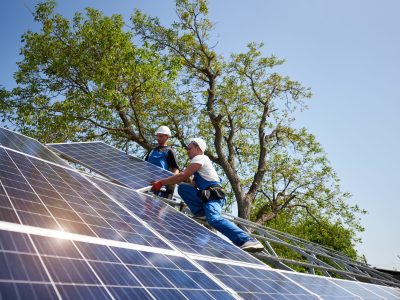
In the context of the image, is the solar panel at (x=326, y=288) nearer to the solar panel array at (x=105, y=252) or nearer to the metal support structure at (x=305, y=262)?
the solar panel array at (x=105, y=252)

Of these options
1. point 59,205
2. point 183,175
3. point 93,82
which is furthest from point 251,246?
point 93,82

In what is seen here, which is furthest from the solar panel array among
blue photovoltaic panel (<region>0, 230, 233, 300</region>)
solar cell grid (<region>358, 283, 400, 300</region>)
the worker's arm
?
the worker's arm

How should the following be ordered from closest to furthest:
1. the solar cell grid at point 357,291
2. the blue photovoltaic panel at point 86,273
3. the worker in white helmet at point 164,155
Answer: the blue photovoltaic panel at point 86,273 < the solar cell grid at point 357,291 < the worker in white helmet at point 164,155

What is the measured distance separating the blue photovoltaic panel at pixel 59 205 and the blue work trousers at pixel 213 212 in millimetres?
1946

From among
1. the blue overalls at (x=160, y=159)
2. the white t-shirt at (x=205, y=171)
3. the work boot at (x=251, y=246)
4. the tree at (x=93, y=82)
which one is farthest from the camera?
the tree at (x=93, y=82)

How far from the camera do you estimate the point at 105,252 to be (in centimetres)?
266

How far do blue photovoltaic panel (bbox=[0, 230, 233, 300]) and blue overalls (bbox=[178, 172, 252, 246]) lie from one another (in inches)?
100

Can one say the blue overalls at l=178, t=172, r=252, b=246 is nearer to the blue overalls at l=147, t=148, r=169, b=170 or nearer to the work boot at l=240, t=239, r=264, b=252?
the work boot at l=240, t=239, r=264, b=252

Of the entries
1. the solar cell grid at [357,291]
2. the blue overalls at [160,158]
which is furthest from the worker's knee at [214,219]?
the blue overalls at [160,158]

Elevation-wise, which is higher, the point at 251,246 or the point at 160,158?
the point at 160,158

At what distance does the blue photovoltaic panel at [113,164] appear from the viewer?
7.07 metres

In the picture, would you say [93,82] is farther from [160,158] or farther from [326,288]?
[326,288]

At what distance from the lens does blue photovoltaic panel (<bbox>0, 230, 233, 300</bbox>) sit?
1712 millimetres

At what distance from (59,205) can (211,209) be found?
3077 millimetres
